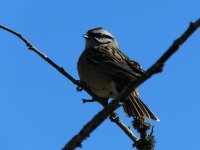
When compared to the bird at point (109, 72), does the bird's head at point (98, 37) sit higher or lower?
higher

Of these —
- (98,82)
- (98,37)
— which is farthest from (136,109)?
(98,37)

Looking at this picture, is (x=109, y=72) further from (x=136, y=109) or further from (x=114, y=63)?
(x=136, y=109)

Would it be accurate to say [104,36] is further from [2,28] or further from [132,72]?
[2,28]

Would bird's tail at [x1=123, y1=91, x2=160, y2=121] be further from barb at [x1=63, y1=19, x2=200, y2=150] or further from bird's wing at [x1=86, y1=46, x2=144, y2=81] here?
barb at [x1=63, y1=19, x2=200, y2=150]

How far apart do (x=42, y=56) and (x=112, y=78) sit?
3.00 metres

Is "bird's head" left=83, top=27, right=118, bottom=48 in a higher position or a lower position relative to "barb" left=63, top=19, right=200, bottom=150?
higher

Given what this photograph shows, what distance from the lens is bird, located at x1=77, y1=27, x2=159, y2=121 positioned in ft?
21.1

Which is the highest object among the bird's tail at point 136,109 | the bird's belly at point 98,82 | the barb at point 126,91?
the bird's belly at point 98,82

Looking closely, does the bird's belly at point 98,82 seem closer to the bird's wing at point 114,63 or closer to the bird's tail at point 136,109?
the bird's wing at point 114,63

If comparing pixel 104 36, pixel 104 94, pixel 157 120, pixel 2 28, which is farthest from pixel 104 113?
pixel 104 36

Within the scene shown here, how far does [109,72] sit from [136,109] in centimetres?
136

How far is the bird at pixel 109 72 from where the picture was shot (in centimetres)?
642

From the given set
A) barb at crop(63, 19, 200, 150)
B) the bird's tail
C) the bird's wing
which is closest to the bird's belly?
the bird's wing

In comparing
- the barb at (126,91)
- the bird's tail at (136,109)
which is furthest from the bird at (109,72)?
the barb at (126,91)
